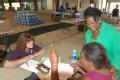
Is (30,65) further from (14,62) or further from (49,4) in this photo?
(49,4)

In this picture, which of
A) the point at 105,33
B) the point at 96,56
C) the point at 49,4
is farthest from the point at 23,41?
the point at 49,4

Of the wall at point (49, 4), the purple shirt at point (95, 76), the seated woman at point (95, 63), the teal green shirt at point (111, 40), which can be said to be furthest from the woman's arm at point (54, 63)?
the wall at point (49, 4)

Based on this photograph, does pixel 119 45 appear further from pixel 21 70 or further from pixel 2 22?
pixel 2 22

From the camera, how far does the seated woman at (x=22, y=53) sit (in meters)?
2.16

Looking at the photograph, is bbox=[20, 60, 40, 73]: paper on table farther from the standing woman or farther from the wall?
the wall

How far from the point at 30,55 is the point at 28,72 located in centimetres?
41

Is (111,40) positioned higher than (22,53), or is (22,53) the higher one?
(111,40)

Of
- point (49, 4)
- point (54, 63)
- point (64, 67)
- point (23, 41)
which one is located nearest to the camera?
point (54, 63)

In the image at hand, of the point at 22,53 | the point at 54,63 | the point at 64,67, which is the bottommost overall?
the point at 64,67

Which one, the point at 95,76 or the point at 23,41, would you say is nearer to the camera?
the point at 95,76

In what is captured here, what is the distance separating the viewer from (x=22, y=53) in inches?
92.3

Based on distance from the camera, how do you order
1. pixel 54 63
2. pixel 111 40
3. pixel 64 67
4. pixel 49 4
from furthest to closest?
pixel 49 4, pixel 64 67, pixel 111 40, pixel 54 63

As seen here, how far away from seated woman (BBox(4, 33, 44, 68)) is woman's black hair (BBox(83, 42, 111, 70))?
3.80 feet

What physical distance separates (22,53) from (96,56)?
139 centimetres
